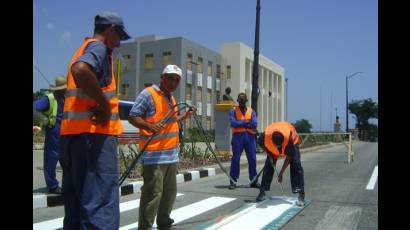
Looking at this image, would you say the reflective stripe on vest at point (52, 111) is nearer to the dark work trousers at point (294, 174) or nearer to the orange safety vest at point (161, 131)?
the orange safety vest at point (161, 131)

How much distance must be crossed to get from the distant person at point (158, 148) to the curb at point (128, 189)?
1.15 m

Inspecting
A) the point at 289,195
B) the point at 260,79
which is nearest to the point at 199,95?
the point at 260,79

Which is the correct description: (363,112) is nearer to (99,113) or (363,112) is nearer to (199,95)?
(199,95)

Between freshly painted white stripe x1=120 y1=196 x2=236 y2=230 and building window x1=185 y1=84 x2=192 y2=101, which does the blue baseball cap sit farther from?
building window x1=185 y1=84 x2=192 y2=101

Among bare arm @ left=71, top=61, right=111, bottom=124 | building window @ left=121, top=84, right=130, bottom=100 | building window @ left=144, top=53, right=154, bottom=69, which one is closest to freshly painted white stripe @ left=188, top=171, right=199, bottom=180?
bare arm @ left=71, top=61, right=111, bottom=124

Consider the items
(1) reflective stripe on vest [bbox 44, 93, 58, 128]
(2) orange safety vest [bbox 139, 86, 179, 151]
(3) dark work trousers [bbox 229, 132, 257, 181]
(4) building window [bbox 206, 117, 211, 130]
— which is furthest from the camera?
(4) building window [bbox 206, 117, 211, 130]

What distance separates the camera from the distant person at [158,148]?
4.45 metres

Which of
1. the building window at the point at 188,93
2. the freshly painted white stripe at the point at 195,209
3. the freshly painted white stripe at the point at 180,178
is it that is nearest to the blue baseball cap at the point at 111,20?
the freshly painted white stripe at the point at 195,209

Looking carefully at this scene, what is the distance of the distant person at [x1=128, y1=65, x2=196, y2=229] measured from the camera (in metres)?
4.45

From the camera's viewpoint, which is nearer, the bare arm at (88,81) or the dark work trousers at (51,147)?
the bare arm at (88,81)

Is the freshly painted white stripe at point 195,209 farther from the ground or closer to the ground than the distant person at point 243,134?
closer to the ground

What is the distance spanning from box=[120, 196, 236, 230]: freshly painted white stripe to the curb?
1518 mm
